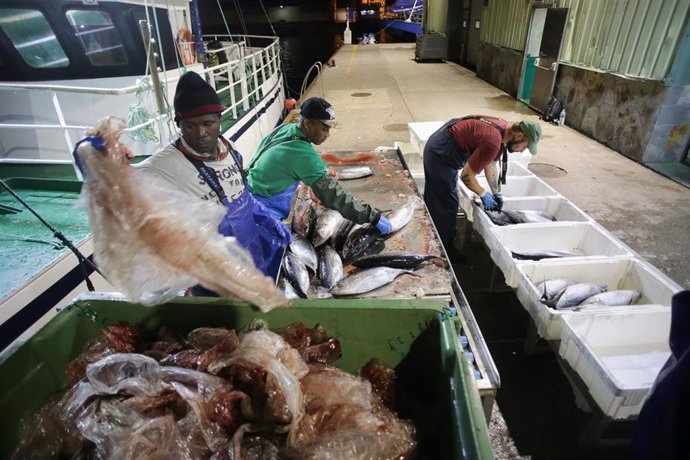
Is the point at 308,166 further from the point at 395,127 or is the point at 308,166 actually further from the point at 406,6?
the point at 406,6

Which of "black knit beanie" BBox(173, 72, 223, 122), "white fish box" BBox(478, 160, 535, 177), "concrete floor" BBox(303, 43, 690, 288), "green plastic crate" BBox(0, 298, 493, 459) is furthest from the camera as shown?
"white fish box" BBox(478, 160, 535, 177)

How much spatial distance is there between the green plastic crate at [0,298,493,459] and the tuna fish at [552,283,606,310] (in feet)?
6.18

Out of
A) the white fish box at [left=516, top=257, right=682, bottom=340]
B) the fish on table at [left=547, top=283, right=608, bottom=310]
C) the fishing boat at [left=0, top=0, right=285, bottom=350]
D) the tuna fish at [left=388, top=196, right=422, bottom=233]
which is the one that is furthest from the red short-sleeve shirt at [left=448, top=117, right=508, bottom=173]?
the fishing boat at [left=0, top=0, right=285, bottom=350]

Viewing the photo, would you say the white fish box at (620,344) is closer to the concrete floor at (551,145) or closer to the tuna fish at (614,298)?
the tuna fish at (614,298)

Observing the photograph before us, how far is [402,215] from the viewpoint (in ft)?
12.4

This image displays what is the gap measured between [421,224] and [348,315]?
2.01m

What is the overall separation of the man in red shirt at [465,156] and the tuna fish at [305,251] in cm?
218

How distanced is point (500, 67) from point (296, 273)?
48.4 ft

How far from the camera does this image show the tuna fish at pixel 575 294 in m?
3.22

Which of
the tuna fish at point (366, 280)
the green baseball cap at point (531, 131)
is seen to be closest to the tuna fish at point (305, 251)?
the tuna fish at point (366, 280)

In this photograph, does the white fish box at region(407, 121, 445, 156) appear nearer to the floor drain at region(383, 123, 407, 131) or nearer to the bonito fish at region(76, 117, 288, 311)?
the floor drain at region(383, 123, 407, 131)

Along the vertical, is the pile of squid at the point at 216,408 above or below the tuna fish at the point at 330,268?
above

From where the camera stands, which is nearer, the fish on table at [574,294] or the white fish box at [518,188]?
the fish on table at [574,294]

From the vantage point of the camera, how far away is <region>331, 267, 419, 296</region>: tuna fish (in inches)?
114
